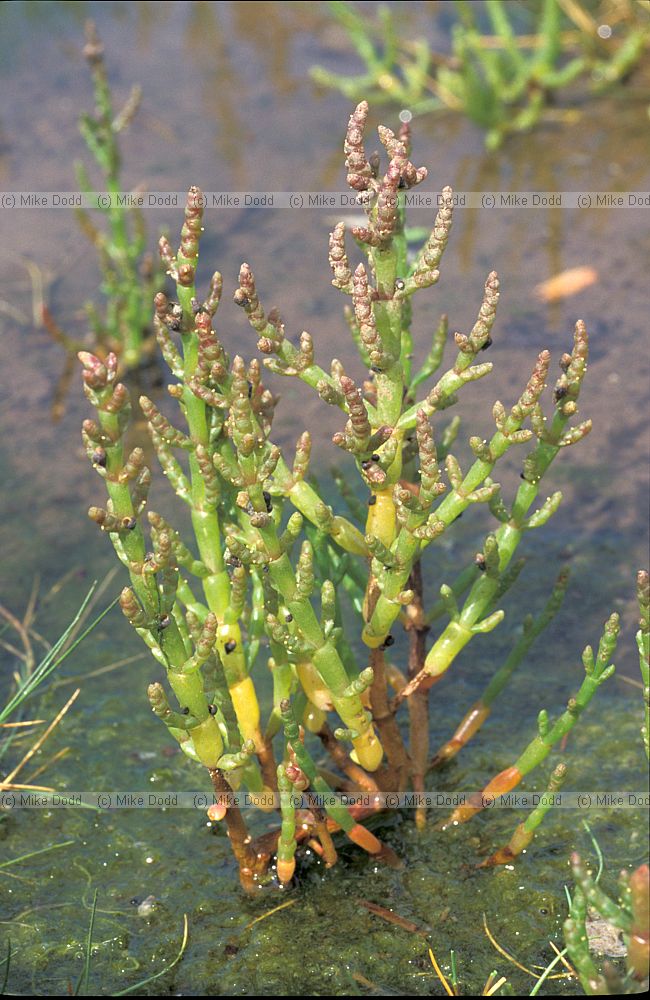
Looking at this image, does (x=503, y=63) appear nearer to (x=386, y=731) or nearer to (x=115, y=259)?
(x=115, y=259)

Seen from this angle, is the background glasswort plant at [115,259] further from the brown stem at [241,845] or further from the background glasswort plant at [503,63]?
the brown stem at [241,845]

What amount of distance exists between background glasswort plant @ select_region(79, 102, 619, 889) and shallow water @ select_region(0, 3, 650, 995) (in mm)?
186

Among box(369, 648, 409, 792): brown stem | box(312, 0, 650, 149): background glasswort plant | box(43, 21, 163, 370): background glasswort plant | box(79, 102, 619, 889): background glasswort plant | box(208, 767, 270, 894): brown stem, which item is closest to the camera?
box(79, 102, 619, 889): background glasswort plant

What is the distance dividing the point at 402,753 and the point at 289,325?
253 centimetres

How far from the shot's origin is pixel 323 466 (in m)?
4.15

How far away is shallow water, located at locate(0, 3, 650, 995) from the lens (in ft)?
8.32

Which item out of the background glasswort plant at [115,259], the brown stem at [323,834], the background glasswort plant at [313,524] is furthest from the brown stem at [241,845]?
the background glasswort plant at [115,259]

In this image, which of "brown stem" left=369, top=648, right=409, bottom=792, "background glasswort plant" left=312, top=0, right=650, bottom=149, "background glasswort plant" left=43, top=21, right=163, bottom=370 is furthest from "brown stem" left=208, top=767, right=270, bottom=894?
"background glasswort plant" left=312, top=0, right=650, bottom=149

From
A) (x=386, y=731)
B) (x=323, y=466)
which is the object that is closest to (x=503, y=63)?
(x=323, y=466)

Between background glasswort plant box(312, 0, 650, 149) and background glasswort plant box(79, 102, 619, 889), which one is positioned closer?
background glasswort plant box(79, 102, 619, 889)

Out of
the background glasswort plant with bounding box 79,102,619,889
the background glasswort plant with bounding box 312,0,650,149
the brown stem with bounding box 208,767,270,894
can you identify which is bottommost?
the brown stem with bounding box 208,767,270,894

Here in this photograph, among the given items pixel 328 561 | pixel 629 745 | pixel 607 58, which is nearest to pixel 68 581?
pixel 328 561

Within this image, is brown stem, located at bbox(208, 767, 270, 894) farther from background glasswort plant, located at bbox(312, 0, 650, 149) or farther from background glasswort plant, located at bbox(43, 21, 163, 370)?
background glasswort plant, located at bbox(312, 0, 650, 149)

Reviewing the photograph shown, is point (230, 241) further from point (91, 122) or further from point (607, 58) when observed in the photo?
point (607, 58)
